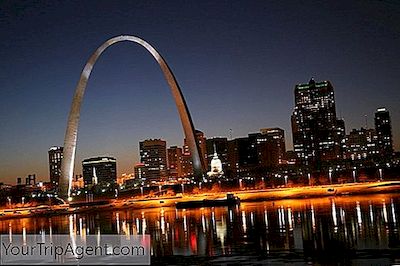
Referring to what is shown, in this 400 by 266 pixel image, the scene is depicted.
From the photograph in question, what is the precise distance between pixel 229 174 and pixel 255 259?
16189 cm

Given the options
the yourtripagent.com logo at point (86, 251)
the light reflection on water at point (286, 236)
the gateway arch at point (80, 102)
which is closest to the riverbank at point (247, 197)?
the gateway arch at point (80, 102)

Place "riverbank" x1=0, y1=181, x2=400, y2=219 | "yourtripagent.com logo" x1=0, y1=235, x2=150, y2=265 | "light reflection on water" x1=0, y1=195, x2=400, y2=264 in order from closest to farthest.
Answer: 1. "yourtripagent.com logo" x1=0, y1=235, x2=150, y2=265
2. "light reflection on water" x1=0, y1=195, x2=400, y2=264
3. "riverbank" x1=0, y1=181, x2=400, y2=219

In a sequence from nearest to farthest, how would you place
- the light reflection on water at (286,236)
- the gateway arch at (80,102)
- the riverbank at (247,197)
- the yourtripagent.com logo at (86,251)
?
the yourtripagent.com logo at (86,251), the light reflection on water at (286,236), the riverbank at (247,197), the gateway arch at (80,102)

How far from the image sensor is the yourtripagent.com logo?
56.4 ft

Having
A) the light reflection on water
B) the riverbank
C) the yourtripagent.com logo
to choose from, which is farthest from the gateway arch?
the yourtripagent.com logo

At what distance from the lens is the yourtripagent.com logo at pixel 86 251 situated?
1720 cm

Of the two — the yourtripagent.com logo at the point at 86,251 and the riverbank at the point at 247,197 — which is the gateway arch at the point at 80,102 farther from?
the yourtripagent.com logo at the point at 86,251

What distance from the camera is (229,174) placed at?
17738 centimetres

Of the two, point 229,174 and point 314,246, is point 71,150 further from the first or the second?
point 229,174

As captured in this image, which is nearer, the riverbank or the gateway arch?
the riverbank

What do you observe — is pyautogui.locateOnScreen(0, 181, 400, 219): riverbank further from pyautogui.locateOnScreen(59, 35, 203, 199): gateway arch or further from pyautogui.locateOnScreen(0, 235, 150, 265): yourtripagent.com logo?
pyautogui.locateOnScreen(0, 235, 150, 265): yourtripagent.com logo

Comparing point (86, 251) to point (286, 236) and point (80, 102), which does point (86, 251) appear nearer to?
point (286, 236)

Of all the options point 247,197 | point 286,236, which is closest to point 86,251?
point 286,236

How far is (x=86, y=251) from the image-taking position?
19.9 m
